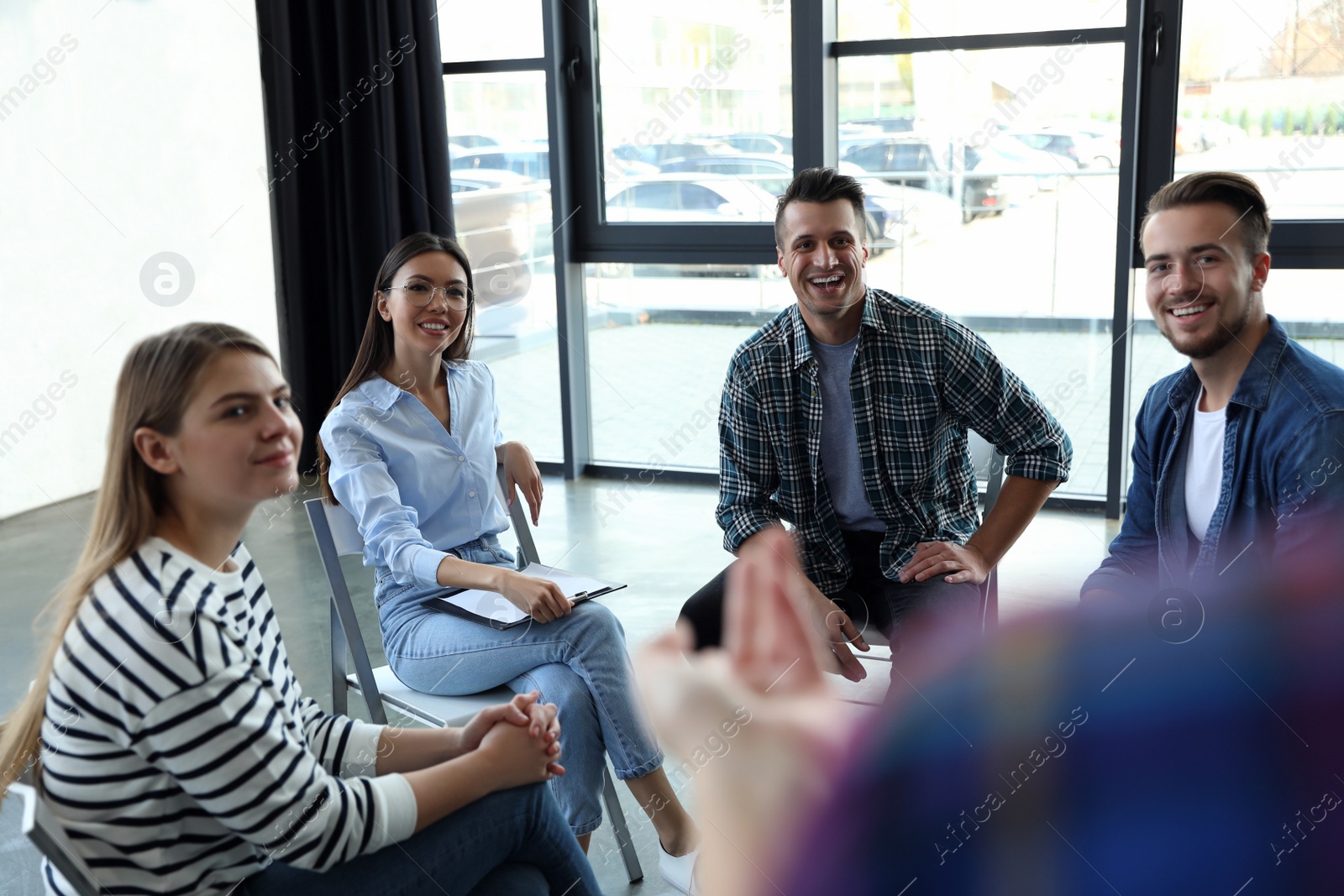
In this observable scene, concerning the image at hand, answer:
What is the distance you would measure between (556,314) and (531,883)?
3669 millimetres

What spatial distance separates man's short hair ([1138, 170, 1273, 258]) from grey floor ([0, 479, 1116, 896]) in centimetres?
119

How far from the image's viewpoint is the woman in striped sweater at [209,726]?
115cm

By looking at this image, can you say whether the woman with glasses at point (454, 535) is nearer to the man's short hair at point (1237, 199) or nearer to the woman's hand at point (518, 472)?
the woman's hand at point (518, 472)

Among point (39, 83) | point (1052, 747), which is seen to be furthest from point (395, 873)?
point (39, 83)

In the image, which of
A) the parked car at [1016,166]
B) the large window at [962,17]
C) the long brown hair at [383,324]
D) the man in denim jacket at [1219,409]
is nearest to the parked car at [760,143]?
the large window at [962,17]

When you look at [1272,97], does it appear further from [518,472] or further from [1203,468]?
[518,472]

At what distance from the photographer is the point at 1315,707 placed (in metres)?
0.53

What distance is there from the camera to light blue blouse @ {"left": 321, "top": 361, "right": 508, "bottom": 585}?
81.1 inches

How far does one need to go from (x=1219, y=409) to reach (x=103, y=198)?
4311mm

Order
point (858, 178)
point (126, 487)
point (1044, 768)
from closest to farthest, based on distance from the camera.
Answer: point (1044, 768) < point (126, 487) < point (858, 178)

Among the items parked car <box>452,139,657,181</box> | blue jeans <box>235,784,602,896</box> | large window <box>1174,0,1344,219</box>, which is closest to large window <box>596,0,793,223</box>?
parked car <box>452,139,657,181</box>

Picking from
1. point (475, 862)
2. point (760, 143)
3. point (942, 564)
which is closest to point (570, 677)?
point (475, 862)

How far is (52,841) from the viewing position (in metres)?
1.10

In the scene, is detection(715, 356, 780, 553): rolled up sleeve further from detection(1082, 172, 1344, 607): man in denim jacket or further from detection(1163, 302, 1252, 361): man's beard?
detection(1163, 302, 1252, 361): man's beard
